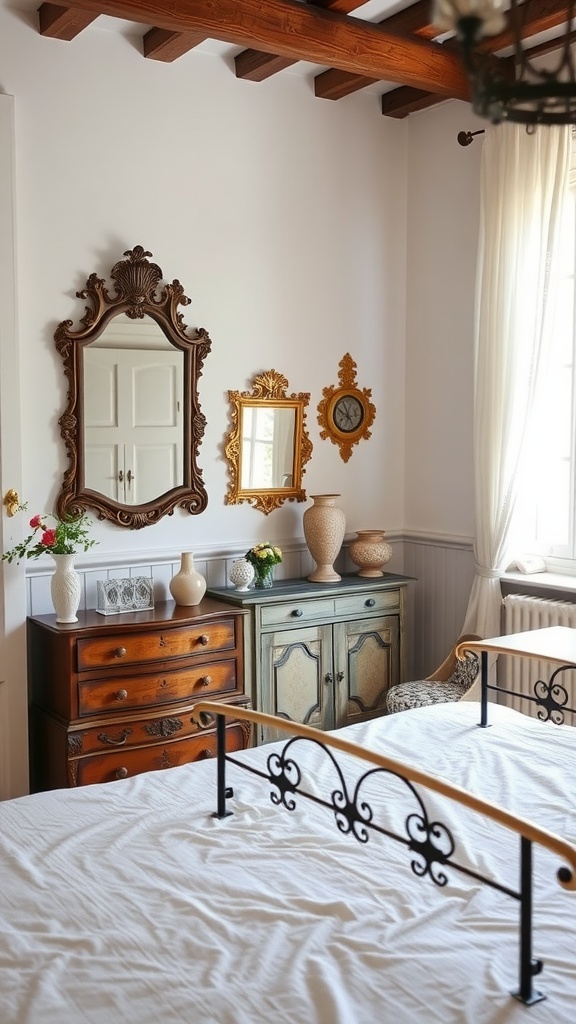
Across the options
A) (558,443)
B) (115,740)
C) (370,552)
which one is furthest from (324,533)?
(115,740)

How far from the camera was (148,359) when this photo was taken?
4293mm

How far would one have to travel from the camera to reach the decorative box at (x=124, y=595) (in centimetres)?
405

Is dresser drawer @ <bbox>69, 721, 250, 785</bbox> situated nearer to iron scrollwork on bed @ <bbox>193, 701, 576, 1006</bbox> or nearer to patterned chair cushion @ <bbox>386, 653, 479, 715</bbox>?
patterned chair cushion @ <bbox>386, 653, 479, 715</bbox>

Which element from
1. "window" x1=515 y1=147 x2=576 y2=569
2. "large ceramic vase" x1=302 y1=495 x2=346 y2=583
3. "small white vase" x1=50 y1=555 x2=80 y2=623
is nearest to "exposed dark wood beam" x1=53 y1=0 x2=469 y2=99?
Result: "window" x1=515 y1=147 x2=576 y2=569

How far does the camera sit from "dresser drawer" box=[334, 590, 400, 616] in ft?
15.0

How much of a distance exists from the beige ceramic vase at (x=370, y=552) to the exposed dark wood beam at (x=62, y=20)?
Result: 253cm

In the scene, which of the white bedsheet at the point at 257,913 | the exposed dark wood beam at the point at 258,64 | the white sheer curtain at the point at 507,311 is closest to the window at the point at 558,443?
the white sheer curtain at the point at 507,311

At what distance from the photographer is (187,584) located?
13.8 feet

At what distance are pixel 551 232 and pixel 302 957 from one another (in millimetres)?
3281

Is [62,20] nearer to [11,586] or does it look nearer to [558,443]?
[11,586]

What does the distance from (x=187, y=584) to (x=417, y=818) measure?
6.61ft

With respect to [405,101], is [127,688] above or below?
below

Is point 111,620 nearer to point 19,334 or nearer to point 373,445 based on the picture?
point 19,334

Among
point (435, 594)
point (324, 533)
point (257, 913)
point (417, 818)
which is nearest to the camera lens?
point (257, 913)
